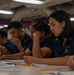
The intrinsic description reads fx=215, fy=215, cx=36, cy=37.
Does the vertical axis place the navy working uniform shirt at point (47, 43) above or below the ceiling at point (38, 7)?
below

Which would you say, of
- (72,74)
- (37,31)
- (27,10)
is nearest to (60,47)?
(37,31)

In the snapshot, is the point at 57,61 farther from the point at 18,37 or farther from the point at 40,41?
the point at 18,37

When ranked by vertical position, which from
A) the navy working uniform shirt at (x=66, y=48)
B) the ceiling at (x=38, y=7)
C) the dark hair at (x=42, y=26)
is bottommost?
the navy working uniform shirt at (x=66, y=48)

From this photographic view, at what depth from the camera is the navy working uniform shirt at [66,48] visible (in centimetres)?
222

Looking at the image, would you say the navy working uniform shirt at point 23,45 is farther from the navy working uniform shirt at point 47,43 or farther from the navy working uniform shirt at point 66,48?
the navy working uniform shirt at point 66,48

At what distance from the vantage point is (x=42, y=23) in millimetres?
2996

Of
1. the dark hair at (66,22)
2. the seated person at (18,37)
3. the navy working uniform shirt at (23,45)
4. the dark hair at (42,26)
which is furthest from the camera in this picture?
the navy working uniform shirt at (23,45)

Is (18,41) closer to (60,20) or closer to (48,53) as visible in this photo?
(48,53)

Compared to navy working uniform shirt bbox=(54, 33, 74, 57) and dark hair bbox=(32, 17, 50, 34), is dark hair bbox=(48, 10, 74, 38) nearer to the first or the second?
navy working uniform shirt bbox=(54, 33, 74, 57)

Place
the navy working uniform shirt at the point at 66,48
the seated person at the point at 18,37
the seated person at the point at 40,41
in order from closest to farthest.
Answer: the navy working uniform shirt at the point at 66,48 < the seated person at the point at 40,41 < the seated person at the point at 18,37

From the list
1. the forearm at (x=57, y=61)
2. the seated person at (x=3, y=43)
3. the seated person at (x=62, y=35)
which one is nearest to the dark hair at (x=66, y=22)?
the seated person at (x=62, y=35)

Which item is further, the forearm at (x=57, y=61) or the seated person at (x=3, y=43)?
the seated person at (x=3, y=43)

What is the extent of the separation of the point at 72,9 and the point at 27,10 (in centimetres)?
387

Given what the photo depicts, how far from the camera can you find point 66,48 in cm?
228
